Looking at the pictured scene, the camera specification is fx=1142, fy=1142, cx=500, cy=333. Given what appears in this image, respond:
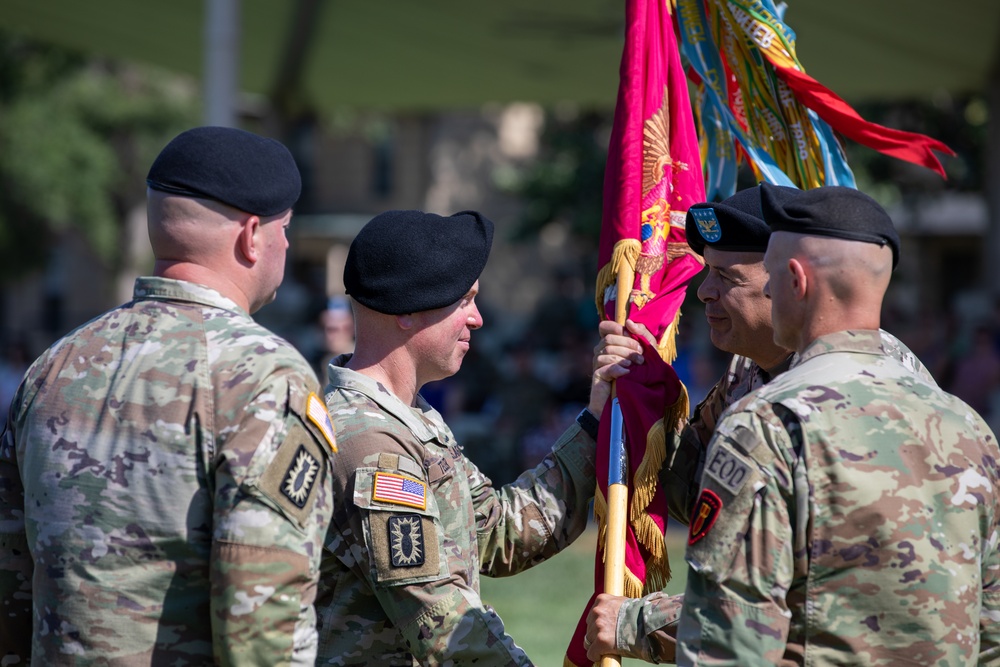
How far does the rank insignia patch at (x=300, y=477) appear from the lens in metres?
2.43

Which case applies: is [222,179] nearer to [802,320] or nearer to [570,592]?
[802,320]

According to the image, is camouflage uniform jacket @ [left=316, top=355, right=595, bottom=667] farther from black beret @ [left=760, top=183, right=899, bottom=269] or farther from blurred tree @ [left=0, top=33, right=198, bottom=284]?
blurred tree @ [left=0, top=33, right=198, bottom=284]

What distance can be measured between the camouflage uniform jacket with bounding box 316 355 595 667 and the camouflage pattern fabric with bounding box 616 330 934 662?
0.34 meters

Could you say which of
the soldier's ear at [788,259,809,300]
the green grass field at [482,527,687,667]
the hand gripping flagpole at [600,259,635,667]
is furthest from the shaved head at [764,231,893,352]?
the green grass field at [482,527,687,667]

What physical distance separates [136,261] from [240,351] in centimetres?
2577

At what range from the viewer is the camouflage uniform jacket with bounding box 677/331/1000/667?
96.3 inches

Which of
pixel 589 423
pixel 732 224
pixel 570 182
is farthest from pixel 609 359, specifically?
pixel 570 182

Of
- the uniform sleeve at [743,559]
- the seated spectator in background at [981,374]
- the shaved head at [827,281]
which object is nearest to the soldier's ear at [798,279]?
the shaved head at [827,281]

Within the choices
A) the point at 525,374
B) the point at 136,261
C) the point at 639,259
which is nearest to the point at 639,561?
the point at 639,259

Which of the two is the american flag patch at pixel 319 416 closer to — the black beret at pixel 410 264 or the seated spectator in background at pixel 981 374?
the black beret at pixel 410 264

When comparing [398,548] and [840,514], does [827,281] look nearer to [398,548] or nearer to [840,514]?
[840,514]

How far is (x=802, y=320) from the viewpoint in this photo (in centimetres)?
271

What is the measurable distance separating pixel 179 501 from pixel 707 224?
1.87 metres

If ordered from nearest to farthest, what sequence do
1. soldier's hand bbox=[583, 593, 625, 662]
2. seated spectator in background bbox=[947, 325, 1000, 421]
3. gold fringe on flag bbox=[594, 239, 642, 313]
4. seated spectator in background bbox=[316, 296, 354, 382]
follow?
soldier's hand bbox=[583, 593, 625, 662] → gold fringe on flag bbox=[594, 239, 642, 313] → seated spectator in background bbox=[316, 296, 354, 382] → seated spectator in background bbox=[947, 325, 1000, 421]
